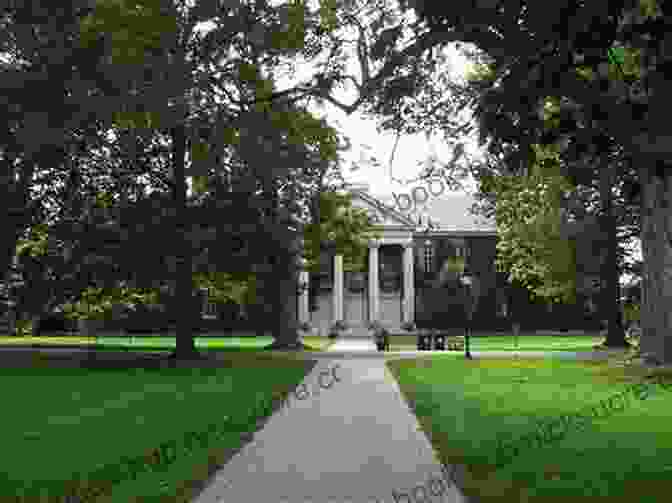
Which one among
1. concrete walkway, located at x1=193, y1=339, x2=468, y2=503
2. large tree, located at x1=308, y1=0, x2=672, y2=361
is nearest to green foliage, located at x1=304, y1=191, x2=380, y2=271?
concrete walkway, located at x1=193, y1=339, x2=468, y2=503

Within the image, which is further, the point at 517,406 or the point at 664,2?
the point at 517,406

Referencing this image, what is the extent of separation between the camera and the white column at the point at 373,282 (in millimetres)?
56094

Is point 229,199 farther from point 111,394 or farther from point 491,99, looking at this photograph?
point 491,99

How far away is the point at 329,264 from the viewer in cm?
5884

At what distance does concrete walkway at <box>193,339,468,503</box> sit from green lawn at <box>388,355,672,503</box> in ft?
1.20

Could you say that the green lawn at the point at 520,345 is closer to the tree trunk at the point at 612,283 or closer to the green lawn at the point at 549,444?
the tree trunk at the point at 612,283

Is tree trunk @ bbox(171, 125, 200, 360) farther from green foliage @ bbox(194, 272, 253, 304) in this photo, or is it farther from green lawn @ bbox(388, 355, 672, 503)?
green lawn @ bbox(388, 355, 672, 503)

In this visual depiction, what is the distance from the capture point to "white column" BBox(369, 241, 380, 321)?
56094mm

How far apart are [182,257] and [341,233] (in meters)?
12.1

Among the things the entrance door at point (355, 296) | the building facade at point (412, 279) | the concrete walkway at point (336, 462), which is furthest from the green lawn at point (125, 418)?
the entrance door at point (355, 296)

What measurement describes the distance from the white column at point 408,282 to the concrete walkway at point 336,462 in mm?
43277

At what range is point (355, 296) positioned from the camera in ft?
198

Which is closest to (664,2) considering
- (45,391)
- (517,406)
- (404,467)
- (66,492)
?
(404,467)

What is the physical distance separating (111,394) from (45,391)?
167cm
